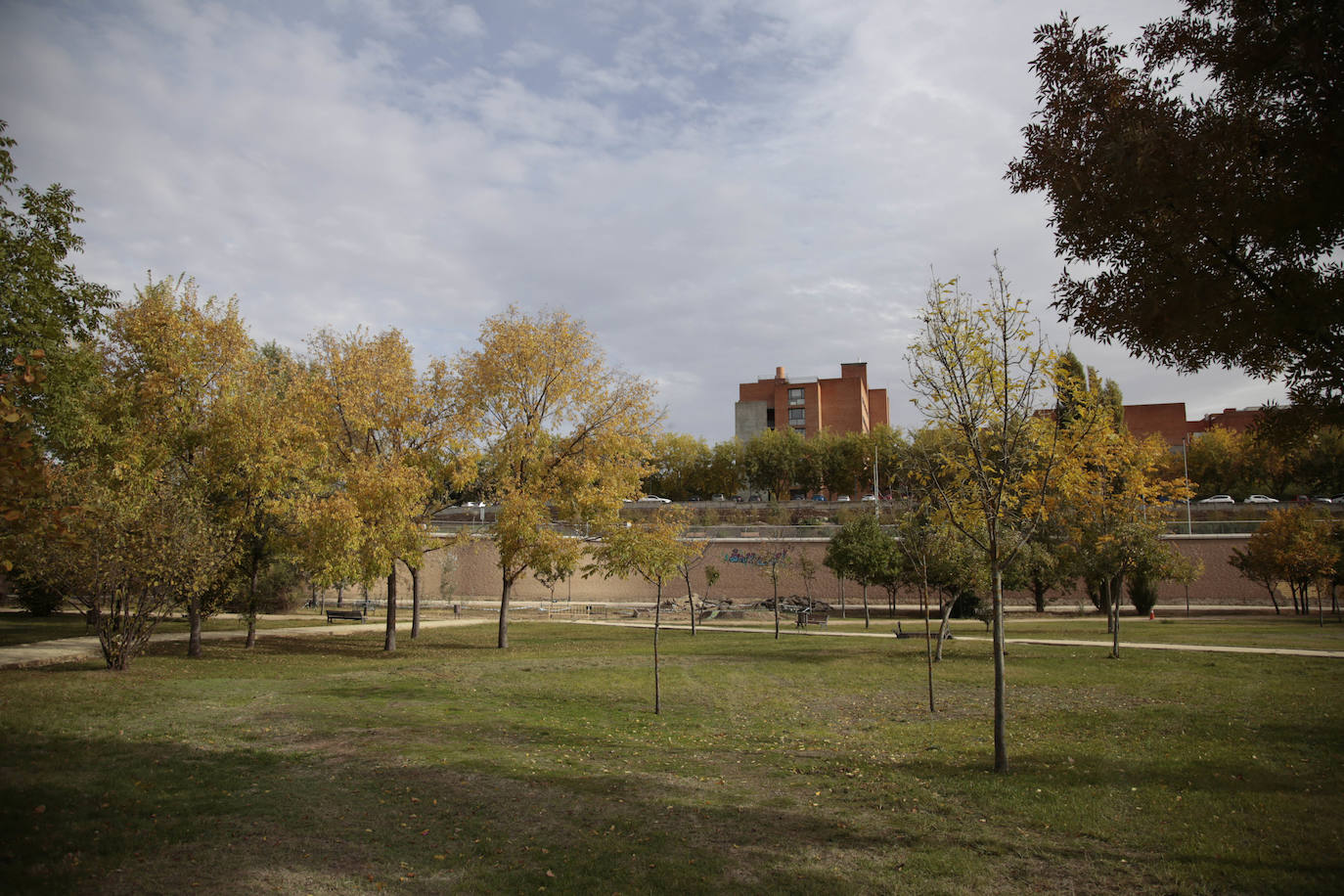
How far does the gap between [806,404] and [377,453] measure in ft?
272

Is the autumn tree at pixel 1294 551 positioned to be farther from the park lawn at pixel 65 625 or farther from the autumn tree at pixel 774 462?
the autumn tree at pixel 774 462

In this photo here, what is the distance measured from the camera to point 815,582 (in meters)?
48.6

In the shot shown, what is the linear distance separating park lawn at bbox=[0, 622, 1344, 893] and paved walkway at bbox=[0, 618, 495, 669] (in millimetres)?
2306

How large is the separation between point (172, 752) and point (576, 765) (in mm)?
4626

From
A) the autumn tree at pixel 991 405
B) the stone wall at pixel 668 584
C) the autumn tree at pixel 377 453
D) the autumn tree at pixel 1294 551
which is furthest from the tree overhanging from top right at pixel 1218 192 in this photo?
the stone wall at pixel 668 584

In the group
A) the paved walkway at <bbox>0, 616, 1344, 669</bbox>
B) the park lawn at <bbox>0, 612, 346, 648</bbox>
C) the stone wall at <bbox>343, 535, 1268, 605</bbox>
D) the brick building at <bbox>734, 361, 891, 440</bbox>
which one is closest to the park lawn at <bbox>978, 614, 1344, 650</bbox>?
the paved walkway at <bbox>0, 616, 1344, 669</bbox>

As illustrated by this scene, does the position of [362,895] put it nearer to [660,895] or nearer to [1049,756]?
[660,895]

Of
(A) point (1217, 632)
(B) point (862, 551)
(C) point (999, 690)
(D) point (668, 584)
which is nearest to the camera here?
(C) point (999, 690)

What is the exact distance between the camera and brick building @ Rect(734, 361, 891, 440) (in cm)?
10012

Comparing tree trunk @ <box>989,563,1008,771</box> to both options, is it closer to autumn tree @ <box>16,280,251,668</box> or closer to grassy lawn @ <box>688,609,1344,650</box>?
autumn tree @ <box>16,280,251,668</box>

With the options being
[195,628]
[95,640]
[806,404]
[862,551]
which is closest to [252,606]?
[195,628]

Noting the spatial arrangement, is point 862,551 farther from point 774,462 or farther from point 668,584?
point 774,462

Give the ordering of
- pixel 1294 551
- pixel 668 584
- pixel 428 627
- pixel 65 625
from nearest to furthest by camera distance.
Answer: pixel 65 625 < pixel 428 627 < pixel 1294 551 < pixel 668 584

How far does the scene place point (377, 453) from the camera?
22.0 meters
